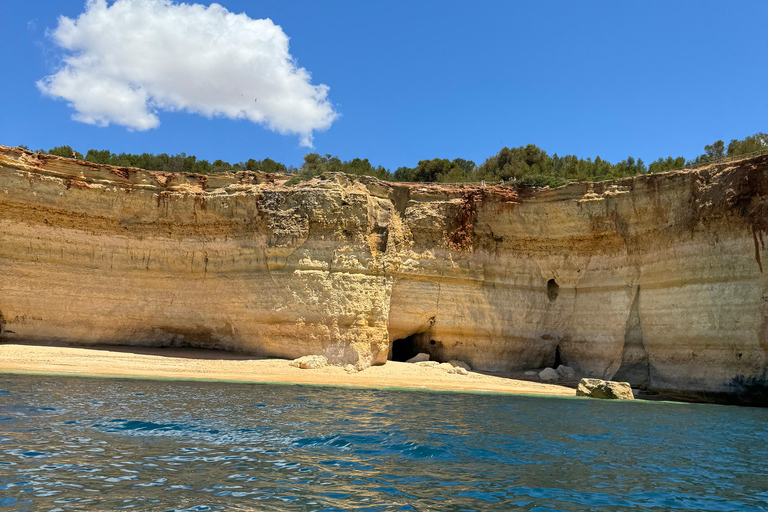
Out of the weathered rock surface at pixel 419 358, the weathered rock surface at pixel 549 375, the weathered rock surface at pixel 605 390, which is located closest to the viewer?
the weathered rock surface at pixel 605 390

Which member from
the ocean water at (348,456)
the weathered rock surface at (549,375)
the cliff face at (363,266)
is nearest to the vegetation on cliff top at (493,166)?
the cliff face at (363,266)

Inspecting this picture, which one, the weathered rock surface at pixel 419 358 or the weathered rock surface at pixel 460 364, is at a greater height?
the weathered rock surface at pixel 419 358

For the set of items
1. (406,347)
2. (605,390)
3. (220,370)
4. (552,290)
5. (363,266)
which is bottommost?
(605,390)

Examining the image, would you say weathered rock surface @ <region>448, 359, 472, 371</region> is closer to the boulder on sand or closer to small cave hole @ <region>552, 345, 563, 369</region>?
small cave hole @ <region>552, 345, 563, 369</region>

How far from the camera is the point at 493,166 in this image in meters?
36.5

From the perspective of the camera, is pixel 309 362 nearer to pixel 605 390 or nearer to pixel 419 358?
pixel 419 358

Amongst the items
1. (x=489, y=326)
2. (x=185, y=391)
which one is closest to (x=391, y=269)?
(x=489, y=326)

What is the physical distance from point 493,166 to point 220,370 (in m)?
24.6

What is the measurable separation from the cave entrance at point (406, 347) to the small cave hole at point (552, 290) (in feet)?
18.9

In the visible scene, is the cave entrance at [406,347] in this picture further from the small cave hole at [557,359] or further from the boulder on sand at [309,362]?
the small cave hole at [557,359]

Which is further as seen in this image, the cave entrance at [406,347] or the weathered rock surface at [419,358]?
the cave entrance at [406,347]

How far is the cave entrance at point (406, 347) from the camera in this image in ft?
77.2

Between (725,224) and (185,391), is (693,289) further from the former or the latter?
(185,391)

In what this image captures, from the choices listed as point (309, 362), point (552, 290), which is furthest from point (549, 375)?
point (309, 362)
